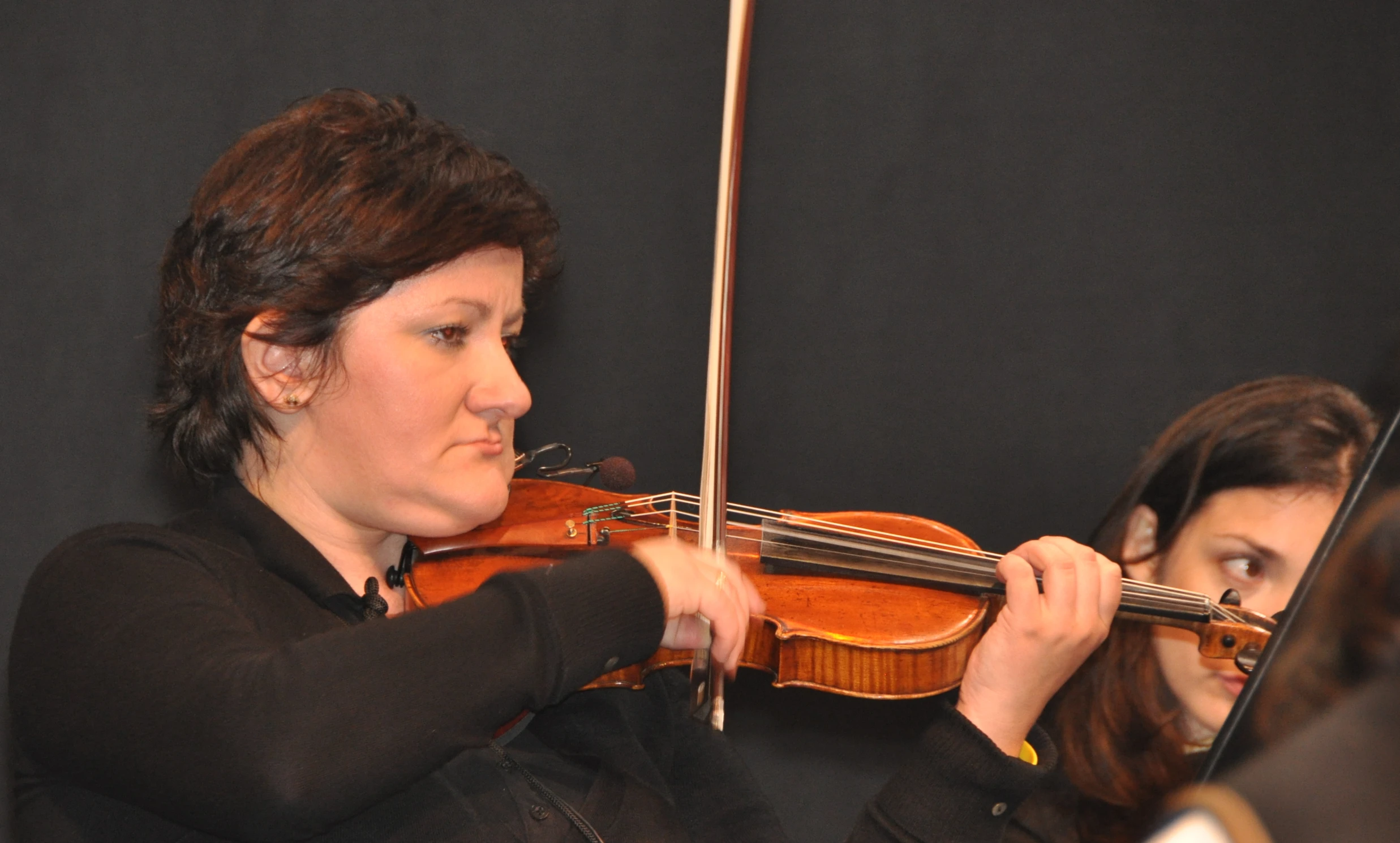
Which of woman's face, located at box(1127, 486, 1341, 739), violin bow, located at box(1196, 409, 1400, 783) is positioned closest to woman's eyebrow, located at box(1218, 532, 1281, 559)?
woman's face, located at box(1127, 486, 1341, 739)

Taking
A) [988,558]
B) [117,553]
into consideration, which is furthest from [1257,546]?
[117,553]

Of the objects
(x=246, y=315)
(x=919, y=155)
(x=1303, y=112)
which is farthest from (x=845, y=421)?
(x=246, y=315)

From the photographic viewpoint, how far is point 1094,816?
53.6 inches

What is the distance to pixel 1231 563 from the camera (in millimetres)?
1331

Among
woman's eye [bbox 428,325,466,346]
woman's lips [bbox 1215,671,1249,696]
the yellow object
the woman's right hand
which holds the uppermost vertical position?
woman's eye [bbox 428,325,466,346]

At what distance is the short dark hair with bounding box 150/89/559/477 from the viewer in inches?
39.6

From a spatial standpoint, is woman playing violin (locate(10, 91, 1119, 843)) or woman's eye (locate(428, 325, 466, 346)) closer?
woman playing violin (locate(10, 91, 1119, 843))

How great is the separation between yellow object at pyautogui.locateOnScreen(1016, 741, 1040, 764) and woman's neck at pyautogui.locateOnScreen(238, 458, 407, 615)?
0.62 meters

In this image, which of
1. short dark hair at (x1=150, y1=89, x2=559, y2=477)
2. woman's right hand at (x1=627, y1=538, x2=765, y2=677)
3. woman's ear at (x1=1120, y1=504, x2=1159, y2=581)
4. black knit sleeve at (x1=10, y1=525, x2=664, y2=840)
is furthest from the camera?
woman's ear at (x1=1120, y1=504, x2=1159, y2=581)

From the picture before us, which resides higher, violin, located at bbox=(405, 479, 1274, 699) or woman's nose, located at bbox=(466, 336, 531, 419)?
woman's nose, located at bbox=(466, 336, 531, 419)

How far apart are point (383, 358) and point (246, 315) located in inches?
5.1

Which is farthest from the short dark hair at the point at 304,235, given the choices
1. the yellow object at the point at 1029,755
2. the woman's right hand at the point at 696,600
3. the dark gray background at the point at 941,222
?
the yellow object at the point at 1029,755

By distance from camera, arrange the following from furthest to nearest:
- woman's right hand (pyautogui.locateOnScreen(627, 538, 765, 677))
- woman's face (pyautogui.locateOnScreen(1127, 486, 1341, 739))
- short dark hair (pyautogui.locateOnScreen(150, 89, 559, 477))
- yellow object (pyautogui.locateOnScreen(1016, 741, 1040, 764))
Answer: woman's face (pyautogui.locateOnScreen(1127, 486, 1341, 739)) < yellow object (pyautogui.locateOnScreen(1016, 741, 1040, 764)) < short dark hair (pyautogui.locateOnScreen(150, 89, 559, 477)) < woman's right hand (pyautogui.locateOnScreen(627, 538, 765, 677))

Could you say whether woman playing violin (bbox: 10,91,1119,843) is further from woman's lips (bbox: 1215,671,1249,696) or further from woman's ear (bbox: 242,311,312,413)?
woman's lips (bbox: 1215,671,1249,696)
